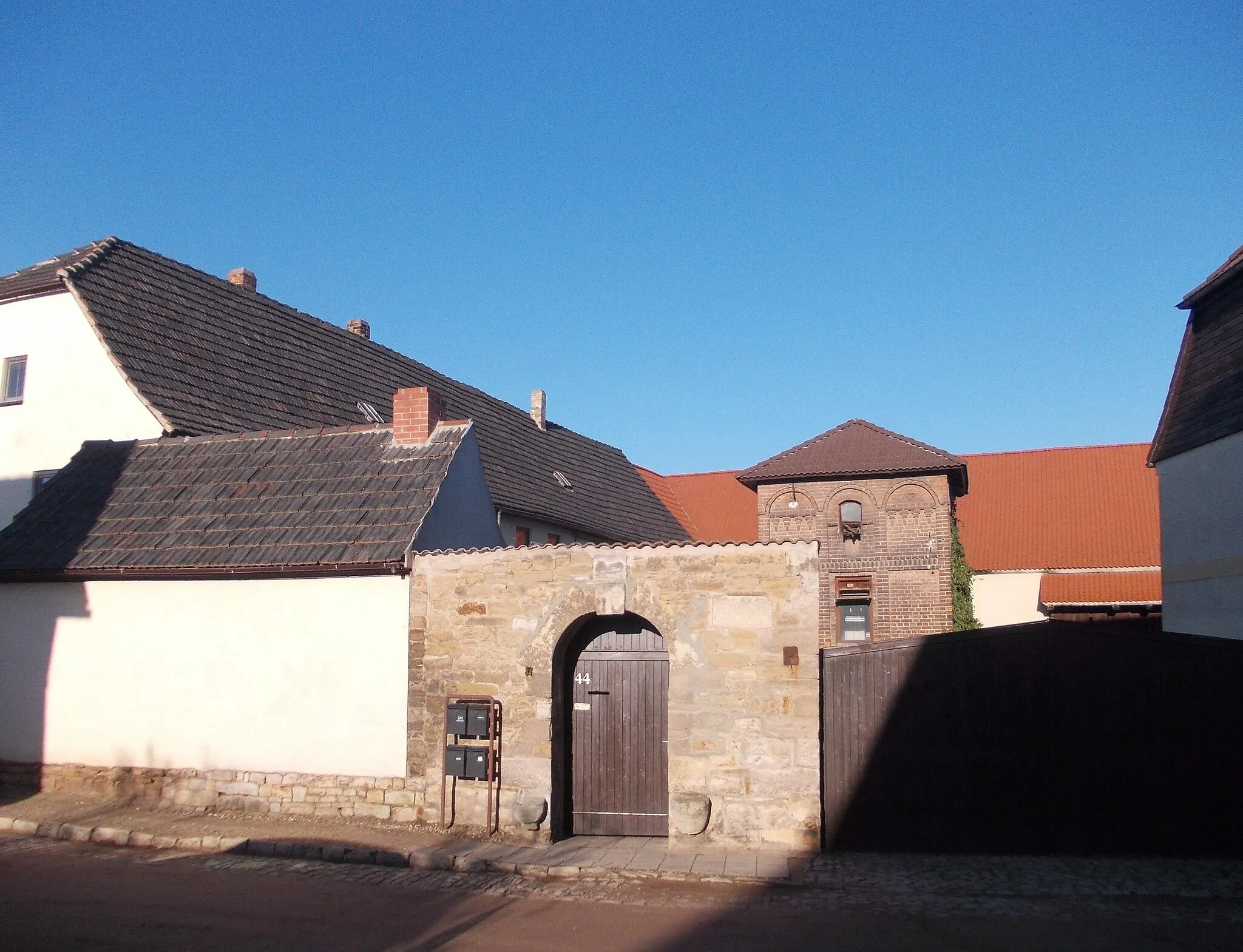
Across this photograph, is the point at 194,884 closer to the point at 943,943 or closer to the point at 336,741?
the point at 336,741

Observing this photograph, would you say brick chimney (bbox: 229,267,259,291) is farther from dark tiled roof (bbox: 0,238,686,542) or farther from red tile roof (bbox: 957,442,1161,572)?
red tile roof (bbox: 957,442,1161,572)

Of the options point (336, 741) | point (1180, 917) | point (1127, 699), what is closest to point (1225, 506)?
point (1127, 699)

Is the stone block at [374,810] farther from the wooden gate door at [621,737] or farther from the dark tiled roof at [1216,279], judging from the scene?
the dark tiled roof at [1216,279]

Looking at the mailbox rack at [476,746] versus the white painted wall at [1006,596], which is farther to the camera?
the white painted wall at [1006,596]

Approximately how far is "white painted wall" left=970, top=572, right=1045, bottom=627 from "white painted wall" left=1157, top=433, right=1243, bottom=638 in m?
12.5

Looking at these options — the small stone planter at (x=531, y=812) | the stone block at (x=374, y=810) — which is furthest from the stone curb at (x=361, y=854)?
the stone block at (x=374, y=810)

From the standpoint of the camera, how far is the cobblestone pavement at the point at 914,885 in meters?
8.45

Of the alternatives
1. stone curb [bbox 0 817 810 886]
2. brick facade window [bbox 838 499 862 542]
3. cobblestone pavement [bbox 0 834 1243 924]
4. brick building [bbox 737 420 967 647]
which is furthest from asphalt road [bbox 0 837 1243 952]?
brick facade window [bbox 838 499 862 542]

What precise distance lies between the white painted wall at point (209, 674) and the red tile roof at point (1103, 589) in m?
21.7

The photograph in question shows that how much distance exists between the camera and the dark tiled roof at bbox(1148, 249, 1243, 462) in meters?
15.8

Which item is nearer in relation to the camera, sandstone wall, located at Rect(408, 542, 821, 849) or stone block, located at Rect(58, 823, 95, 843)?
sandstone wall, located at Rect(408, 542, 821, 849)

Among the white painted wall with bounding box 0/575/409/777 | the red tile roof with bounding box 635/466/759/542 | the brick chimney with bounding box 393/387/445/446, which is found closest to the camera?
the white painted wall with bounding box 0/575/409/777

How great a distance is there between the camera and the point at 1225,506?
15.5 m

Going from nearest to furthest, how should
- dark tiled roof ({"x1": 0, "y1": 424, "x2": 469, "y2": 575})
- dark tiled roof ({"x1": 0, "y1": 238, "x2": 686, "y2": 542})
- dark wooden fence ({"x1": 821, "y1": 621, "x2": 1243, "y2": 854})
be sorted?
dark wooden fence ({"x1": 821, "y1": 621, "x2": 1243, "y2": 854}), dark tiled roof ({"x1": 0, "y1": 424, "x2": 469, "y2": 575}), dark tiled roof ({"x1": 0, "y1": 238, "x2": 686, "y2": 542})
